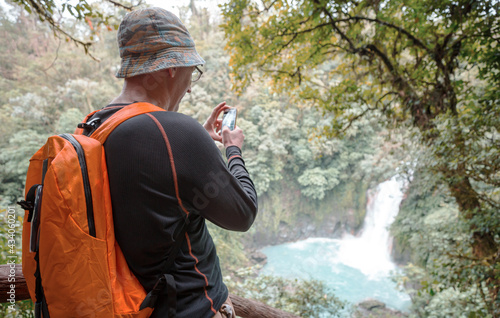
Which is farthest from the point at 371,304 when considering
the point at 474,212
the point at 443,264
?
the point at 474,212

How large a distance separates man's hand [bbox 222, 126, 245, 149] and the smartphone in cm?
4

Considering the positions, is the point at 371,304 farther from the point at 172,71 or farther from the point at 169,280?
the point at 172,71

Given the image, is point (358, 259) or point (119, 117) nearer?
point (119, 117)

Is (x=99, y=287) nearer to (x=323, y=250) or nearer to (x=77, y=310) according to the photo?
(x=77, y=310)

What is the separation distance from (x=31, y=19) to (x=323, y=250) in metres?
13.7

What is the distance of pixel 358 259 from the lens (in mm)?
10398

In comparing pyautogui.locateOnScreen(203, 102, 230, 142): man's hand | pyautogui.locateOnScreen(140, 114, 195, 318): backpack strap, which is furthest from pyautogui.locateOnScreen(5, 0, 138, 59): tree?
pyautogui.locateOnScreen(140, 114, 195, 318): backpack strap

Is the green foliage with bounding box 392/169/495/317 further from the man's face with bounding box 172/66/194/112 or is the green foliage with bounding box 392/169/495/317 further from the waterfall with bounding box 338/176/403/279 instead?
the man's face with bounding box 172/66/194/112

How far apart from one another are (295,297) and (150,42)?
168 inches

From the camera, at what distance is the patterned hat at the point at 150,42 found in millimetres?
672

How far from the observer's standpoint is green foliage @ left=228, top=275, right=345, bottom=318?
4066mm

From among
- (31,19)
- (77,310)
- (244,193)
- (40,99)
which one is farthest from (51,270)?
(31,19)

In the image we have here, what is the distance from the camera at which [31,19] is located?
1048cm

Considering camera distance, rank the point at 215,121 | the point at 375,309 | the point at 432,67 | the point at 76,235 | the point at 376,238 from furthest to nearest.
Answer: the point at 376,238 < the point at 375,309 < the point at 432,67 < the point at 215,121 < the point at 76,235
